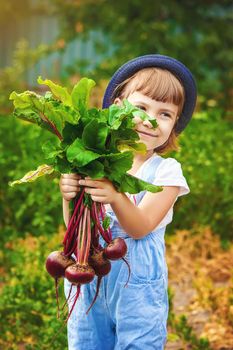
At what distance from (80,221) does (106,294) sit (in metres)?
0.39

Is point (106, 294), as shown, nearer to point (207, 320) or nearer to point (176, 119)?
point (176, 119)

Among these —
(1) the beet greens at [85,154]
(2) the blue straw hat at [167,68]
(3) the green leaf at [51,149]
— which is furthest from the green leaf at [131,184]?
(2) the blue straw hat at [167,68]

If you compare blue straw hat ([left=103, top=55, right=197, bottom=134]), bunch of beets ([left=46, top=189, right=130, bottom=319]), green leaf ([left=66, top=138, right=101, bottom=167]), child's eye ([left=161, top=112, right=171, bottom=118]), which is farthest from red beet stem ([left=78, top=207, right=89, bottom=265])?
blue straw hat ([left=103, top=55, right=197, bottom=134])

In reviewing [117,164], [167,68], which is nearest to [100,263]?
[117,164]

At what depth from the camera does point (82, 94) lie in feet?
8.13

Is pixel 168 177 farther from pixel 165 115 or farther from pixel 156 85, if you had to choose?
pixel 156 85

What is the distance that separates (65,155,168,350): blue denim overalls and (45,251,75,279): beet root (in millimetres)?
268

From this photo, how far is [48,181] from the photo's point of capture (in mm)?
5270

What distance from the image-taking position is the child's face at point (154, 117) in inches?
110

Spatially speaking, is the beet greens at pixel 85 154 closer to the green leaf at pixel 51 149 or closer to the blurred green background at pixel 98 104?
the green leaf at pixel 51 149

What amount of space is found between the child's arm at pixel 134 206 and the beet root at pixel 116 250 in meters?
0.09

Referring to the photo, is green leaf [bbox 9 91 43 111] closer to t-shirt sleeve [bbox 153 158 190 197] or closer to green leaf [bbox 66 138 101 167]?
green leaf [bbox 66 138 101 167]

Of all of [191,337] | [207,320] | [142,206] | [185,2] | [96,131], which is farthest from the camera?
[185,2]

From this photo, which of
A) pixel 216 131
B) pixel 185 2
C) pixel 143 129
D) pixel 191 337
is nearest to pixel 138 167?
pixel 143 129
